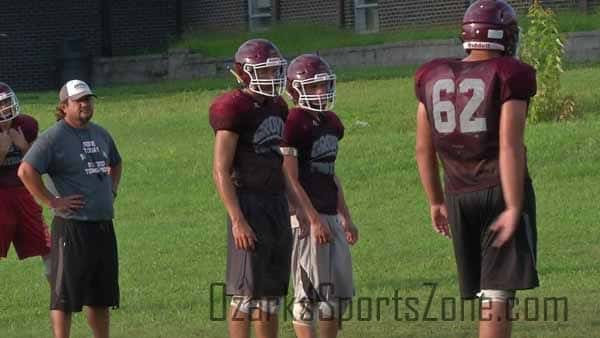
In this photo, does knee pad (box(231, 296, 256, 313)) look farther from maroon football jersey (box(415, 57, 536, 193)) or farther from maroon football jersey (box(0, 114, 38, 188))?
maroon football jersey (box(0, 114, 38, 188))

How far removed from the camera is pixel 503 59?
298 inches

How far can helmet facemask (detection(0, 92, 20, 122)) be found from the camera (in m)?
11.1

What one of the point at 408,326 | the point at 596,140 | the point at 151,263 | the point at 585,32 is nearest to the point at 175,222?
the point at 151,263

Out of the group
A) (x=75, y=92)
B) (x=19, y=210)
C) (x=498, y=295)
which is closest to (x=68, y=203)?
(x=75, y=92)

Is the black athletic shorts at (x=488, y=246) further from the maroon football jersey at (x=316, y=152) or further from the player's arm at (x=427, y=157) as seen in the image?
the maroon football jersey at (x=316, y=152)

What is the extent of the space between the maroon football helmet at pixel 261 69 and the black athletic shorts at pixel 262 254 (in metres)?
0.63

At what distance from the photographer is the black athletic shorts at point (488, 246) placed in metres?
7.59

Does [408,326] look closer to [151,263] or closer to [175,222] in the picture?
[151,263]

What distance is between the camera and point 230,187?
28.3 feet

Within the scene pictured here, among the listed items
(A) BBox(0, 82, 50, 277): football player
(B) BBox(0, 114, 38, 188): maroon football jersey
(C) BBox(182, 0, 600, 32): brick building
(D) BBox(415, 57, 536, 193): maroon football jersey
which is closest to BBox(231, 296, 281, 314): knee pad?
(D) BBox(415, 57, 536, 193): maroon football jersey

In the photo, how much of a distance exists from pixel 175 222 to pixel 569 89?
7.69 meters

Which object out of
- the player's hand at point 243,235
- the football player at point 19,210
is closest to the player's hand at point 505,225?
the player's hand at point 243,235

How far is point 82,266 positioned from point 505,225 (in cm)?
341

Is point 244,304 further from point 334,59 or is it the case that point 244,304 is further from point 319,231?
point 334,59
